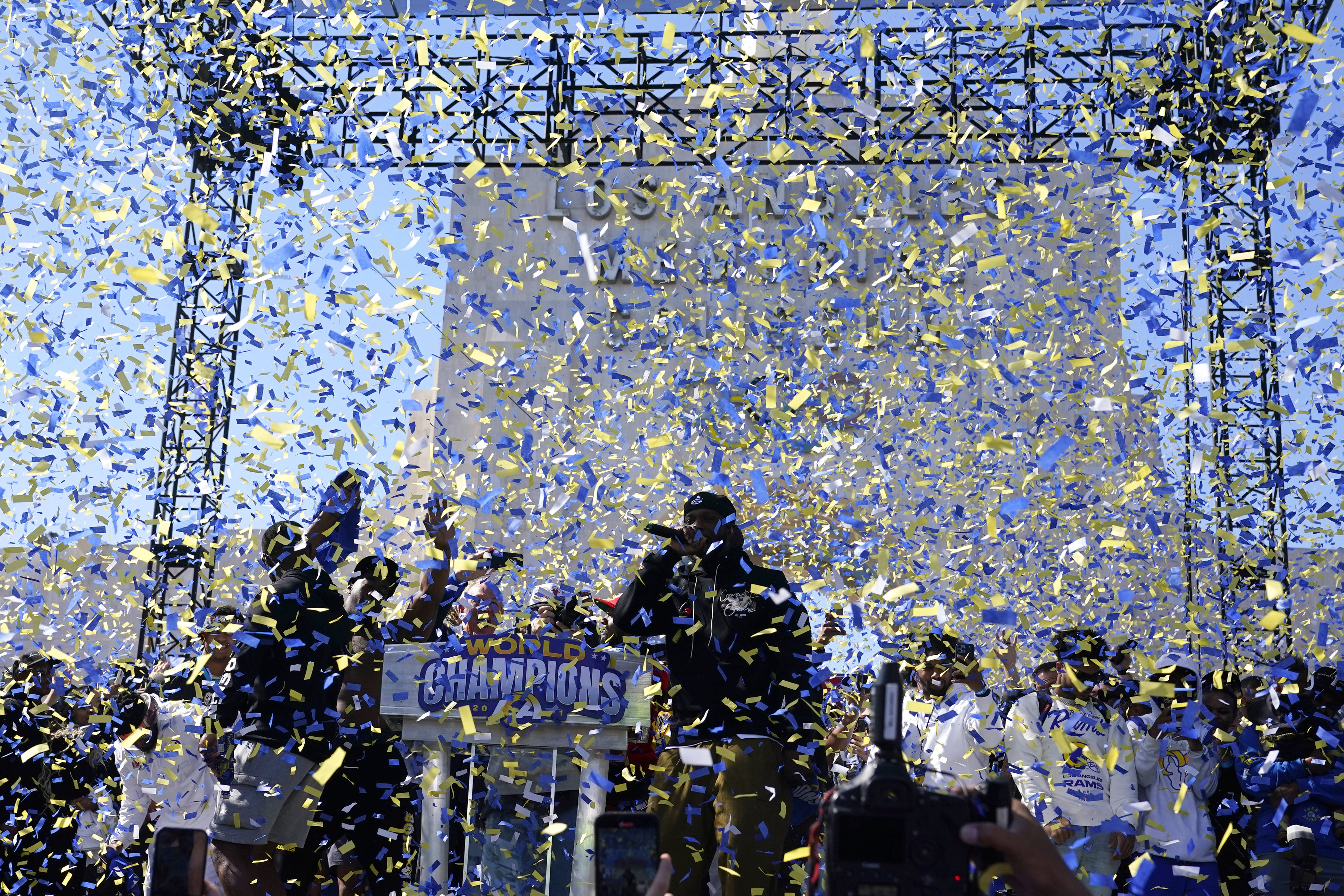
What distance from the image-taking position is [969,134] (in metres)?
9.09

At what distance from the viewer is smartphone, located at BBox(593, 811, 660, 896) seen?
1999 mm

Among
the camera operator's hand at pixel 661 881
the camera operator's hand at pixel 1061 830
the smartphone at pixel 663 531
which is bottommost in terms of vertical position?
the camera operator's hand at pixel 1061 830

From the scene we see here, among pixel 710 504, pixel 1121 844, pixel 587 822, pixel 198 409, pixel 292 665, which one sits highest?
pixel 198 409

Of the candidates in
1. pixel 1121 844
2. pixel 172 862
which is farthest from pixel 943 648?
pixel 172 862

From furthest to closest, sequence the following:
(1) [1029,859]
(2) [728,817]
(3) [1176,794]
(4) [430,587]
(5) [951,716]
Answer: (5) [951,716], (3) [1176,794], (4) [430,587], (2) [728,817], (1) [1029,859]

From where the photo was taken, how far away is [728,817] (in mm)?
4039

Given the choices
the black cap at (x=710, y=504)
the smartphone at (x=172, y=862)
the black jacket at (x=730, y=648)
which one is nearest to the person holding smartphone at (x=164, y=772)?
the black jacket at (x=730, y=648)

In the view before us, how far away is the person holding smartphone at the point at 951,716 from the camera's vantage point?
5.90 m

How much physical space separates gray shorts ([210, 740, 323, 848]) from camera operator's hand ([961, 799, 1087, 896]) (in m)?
3.16

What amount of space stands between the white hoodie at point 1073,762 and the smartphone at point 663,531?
253 centimetres

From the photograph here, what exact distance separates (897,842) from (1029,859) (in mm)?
185

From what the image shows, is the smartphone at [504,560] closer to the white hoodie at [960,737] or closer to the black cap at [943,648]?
the white hoodie at [960,737]

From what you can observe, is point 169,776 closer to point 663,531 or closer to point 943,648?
point 663,531

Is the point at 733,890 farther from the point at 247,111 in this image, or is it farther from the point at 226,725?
the point at 247,111
